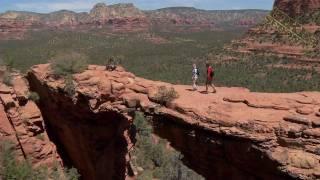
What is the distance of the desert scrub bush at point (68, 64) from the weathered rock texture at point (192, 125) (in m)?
0.40

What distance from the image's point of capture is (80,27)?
189m

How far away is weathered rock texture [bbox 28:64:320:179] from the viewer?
13.2 metres

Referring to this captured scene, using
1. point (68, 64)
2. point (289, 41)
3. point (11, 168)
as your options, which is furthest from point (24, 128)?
point (289, 41)

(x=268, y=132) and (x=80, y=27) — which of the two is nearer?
(x=268, y=132)

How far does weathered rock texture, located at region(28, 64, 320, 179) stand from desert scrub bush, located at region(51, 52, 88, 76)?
15.9 inches

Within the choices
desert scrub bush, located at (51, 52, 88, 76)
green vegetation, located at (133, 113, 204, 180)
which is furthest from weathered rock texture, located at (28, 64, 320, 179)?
green vegetation, located at (133, 113, 204, 180)

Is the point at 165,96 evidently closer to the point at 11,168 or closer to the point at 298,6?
the point at 11,168

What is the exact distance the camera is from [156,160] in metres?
23.4

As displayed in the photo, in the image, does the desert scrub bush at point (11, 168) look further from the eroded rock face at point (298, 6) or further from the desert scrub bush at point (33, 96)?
the eroded rock face at point (298, 6)

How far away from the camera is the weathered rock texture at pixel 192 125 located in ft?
43.2

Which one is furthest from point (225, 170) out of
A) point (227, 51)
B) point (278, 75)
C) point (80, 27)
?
point (80, 27)

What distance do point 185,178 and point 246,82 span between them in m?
33.0

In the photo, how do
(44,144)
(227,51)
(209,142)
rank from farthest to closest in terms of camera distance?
1. (227,51)
2. (44,144)
3. (209,142)

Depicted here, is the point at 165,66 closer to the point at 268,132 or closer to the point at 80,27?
the point at 268,132
